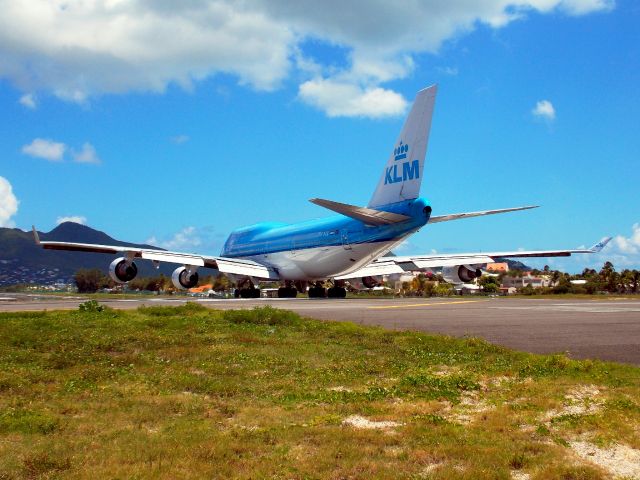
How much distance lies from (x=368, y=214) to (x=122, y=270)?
15.3m

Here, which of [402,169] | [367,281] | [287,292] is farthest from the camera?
[287,292]

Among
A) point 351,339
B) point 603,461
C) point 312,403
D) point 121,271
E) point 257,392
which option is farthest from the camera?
point 121,271

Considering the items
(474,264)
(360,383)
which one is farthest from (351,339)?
(474,264)

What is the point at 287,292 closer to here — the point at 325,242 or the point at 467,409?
the point at 325,242

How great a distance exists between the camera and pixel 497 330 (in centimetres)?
1731

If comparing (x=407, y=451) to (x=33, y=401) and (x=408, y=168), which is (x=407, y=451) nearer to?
(x=33, y=401)

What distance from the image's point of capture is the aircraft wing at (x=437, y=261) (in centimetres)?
4603

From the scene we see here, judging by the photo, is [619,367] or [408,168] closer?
[619,367]

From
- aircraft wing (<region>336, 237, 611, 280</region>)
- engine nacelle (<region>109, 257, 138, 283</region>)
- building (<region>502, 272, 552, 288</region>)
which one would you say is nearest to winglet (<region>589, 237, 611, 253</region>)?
aircraft wing (<region>336, 237, 611, 280</region>)

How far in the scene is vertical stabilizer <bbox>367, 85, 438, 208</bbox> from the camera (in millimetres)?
34688

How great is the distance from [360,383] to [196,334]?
705 centimetres

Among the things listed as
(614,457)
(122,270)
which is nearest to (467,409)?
(614,457)

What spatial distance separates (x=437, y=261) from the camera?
4788 centimetres

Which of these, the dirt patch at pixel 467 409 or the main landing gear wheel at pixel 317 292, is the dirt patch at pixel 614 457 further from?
the main landing gear wheel at pixel 317 292
